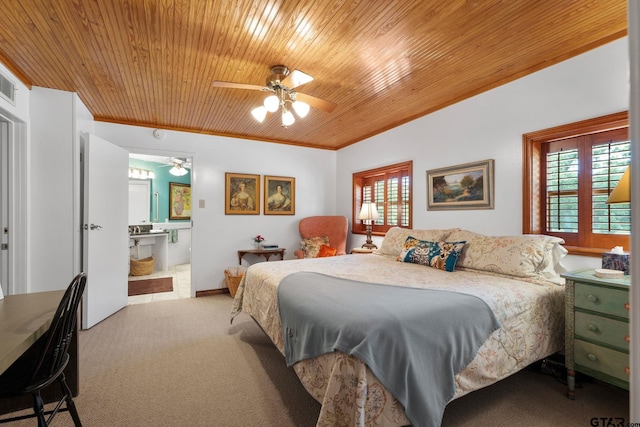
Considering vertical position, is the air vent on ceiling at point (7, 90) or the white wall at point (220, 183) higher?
the air vent on ceiling at point (7, 90)

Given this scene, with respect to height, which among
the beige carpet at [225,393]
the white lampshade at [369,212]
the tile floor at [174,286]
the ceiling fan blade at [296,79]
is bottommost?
the tile floor at [174,286]

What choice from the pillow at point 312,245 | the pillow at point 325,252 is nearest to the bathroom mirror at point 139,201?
the pillow at point 312,245

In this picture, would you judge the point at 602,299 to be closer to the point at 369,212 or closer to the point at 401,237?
the point at 401,237

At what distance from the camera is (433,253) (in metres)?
2.74

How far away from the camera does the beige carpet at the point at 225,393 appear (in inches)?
69.0

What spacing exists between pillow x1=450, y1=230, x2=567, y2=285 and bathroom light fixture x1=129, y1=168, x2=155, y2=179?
21.3 ft

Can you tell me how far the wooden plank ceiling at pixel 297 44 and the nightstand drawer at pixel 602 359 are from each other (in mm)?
2082

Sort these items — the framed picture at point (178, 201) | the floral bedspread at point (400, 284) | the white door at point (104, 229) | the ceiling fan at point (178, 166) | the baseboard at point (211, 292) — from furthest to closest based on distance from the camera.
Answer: the framed picture at point (178, 201)
the ceiling fan at point (178, 166)
the baseboard at point (211, 292)
the white door at point (104, 229)
the floral bedspread at point (400, 284)

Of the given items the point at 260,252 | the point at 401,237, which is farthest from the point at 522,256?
the point at 260,252

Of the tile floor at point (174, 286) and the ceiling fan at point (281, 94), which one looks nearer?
the ceiling fan at point (281, 94)

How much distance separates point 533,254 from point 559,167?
896mm

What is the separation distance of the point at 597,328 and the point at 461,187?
1.73 meters

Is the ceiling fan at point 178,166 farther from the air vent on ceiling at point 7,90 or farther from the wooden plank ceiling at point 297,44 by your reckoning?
the air vent on ceiling at point 7,90

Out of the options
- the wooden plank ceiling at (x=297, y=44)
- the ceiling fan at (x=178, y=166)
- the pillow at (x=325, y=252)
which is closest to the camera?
the wooden plank ceiling at (x=297, y=44)
